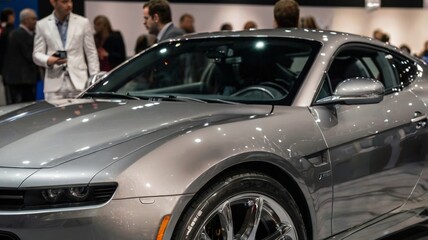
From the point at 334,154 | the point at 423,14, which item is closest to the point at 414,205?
the point at 334,154

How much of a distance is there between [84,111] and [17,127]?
1.20 feet

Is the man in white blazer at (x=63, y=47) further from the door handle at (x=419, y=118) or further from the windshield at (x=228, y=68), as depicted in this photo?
the door handle at (x=419, y=118)

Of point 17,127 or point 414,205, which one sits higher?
point 17,127

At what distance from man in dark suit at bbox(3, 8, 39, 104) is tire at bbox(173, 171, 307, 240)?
6.32 meters

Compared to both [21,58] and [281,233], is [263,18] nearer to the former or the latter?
[21,58]

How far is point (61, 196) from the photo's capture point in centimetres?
240

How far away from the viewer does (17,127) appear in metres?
3.02

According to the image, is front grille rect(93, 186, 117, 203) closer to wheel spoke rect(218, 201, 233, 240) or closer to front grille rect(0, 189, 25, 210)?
front grille rect(0, 189, 25, 210)

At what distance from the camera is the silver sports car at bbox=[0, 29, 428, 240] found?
2393 millimetres

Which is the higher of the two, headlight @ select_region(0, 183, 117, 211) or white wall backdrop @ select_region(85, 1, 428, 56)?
headlight @ select_region(0, 183, 117, 211)

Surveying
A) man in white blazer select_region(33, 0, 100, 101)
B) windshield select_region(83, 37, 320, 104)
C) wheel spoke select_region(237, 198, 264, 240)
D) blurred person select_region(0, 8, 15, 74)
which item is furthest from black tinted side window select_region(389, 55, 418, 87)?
blurred person select_region(0, 8, 15, 74)

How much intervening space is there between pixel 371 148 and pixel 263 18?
8799 mm

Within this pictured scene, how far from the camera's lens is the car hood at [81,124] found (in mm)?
2604

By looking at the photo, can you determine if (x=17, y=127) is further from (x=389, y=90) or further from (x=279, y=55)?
(x=389, y=90)
